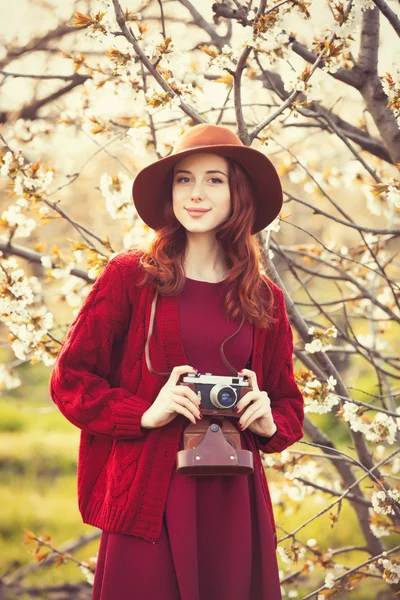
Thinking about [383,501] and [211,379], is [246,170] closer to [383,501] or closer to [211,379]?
[211,379]

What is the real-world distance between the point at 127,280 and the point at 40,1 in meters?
2.88

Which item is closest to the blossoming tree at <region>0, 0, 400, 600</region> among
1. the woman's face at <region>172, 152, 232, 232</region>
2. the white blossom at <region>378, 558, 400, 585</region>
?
the white blossom at <region>378, 558, 400, 585</region>

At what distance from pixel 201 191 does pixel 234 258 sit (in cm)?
22

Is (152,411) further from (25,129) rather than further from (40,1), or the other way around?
(40,1)

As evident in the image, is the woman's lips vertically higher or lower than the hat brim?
lower

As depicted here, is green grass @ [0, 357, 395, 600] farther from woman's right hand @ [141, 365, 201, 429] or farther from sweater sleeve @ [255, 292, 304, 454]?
woman's right hand @ [141, 365, 201, 429]

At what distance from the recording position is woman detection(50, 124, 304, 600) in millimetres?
1781

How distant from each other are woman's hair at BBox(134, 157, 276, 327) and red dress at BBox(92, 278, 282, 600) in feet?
0.15

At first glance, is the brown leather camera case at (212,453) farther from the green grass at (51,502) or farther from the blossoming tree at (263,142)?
the green grass at (51,502)

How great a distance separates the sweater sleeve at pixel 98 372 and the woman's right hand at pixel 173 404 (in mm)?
39

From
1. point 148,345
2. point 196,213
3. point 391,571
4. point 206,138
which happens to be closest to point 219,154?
point 206,138

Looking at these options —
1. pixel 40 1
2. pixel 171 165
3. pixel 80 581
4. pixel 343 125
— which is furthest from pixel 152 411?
pixel 40 1

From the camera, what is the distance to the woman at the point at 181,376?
178 cm

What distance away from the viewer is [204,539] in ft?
5.98
